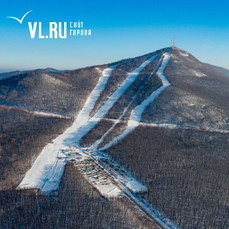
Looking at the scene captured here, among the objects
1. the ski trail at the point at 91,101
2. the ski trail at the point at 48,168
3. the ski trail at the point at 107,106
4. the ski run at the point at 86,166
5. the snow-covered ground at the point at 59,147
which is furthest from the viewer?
the ski trail at the point at 91,101

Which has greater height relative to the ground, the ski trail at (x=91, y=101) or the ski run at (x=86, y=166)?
the ski trail at (x=91, y=101)

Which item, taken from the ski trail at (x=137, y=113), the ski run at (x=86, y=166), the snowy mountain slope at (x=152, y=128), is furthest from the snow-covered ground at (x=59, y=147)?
the ski trail at (x=137, y=113)

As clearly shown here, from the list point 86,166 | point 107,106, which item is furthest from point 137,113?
point 86,166

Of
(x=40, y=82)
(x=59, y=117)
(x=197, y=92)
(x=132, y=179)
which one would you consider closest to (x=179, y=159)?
(x=132, y=179)

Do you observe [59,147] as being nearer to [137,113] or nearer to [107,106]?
[137,113]

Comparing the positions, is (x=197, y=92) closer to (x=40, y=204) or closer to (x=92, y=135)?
(x=92, y=135)

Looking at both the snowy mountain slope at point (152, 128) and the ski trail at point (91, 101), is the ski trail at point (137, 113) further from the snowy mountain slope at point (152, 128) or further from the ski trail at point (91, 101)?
the ski trail at point (91, 101)

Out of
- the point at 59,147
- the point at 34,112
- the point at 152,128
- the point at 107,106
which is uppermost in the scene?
the point at 107,106

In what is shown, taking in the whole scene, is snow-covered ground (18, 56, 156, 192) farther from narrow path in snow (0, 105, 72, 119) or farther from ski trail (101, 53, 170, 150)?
ski trail (101, 53, 170, 150)

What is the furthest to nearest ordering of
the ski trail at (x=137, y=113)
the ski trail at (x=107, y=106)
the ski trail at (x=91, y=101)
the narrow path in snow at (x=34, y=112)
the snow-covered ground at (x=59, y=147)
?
1. the narrow path in snow at (x=34, y=112)
2. the ski trail at (x=91, y=101)
3. the ski trail at (x=107, y=106)
4. the ski trail at (x=137, y=113)
5. the snow-covered ground at (x=59, y=147)

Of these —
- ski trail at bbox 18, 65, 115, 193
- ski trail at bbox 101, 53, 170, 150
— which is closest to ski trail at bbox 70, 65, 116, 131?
ski trail at bbox 18, 65, 115, 193
